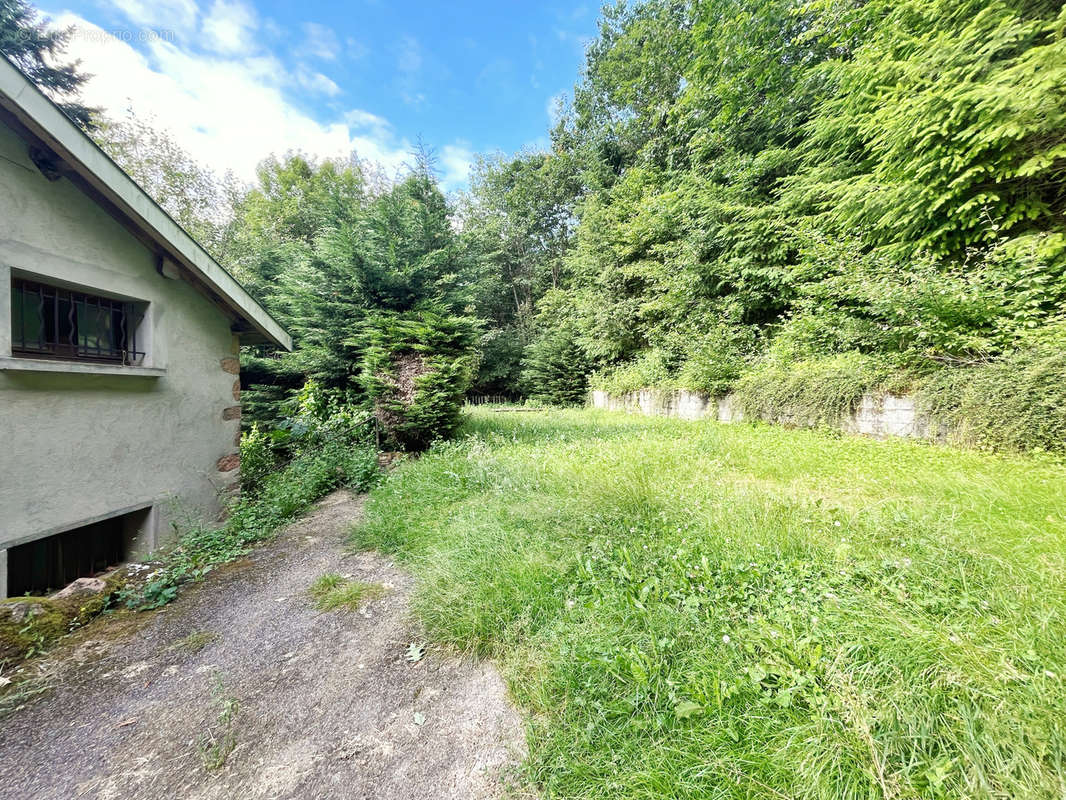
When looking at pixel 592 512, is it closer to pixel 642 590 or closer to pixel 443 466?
pixel 642 590

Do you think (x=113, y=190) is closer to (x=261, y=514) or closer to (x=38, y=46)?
(x=261, y=514)

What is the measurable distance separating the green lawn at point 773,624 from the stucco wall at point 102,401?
232 cm

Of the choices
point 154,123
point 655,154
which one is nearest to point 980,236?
point 655,154

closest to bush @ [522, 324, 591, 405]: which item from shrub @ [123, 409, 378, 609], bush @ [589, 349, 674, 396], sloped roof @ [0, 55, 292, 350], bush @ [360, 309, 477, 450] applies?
bush @ [589, 349, 674, 396]

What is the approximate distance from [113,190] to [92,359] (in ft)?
5.13

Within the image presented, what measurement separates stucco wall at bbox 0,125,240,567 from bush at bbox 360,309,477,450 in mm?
1908

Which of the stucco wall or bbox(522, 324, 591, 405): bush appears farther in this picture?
bbox(522, 324, 591, 405): bush

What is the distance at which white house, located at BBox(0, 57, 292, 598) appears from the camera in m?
2.76

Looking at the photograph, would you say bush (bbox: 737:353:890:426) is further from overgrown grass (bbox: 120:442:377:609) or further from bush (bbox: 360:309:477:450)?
overgrown grass (bbox: 120:442:377:609)

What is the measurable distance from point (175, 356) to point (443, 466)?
10.3 feet

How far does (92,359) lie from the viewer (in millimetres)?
3434

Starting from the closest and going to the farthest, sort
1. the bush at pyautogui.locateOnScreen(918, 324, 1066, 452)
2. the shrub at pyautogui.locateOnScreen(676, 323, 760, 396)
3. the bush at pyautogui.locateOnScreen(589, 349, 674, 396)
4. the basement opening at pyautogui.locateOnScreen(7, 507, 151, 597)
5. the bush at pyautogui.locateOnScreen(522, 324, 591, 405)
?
the basement opening at pyautogui.locateOnScreen(7, 507, 151, 597), the bush at pyautogui.locateOnScreen(918, 324, 1066, 452), the shrub at pyautogui.locateOnScreen(676, 323, 760, 396), the bush at pyautogui.locateOnScreen(589, 349, 674, 396), the bush at pyautogui.locateOnScreen(522, 324, 591, 405)

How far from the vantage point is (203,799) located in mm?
1271

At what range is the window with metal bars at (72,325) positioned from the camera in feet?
9.91
